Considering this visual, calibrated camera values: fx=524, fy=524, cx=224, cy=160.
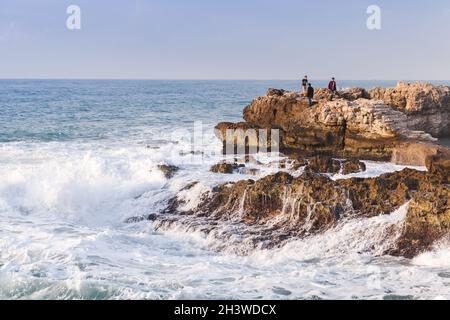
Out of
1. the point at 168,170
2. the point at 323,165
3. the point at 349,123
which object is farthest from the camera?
the point at 349,123

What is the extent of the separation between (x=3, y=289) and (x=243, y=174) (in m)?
8.67

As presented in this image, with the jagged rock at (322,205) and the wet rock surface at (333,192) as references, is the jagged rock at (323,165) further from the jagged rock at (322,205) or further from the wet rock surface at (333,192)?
the jagged rock at (322,205)

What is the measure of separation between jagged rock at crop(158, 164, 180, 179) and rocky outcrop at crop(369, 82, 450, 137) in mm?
10306

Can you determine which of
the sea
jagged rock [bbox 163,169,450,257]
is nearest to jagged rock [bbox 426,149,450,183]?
jagged rock [bbox 163,169,450,257]

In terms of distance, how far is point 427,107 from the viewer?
22.0m

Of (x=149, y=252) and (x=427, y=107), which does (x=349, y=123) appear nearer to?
(x=427, y=107)

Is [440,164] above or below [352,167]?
above

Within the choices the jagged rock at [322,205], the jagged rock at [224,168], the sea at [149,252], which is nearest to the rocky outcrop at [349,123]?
the sea at [149,252]

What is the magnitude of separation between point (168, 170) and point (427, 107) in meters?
11.9

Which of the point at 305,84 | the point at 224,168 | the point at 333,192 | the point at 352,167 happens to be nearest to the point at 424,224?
the point at 333,192

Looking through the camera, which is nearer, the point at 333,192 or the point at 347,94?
the point at 333,192

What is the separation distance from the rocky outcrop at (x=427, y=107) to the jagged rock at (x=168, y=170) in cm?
1031
